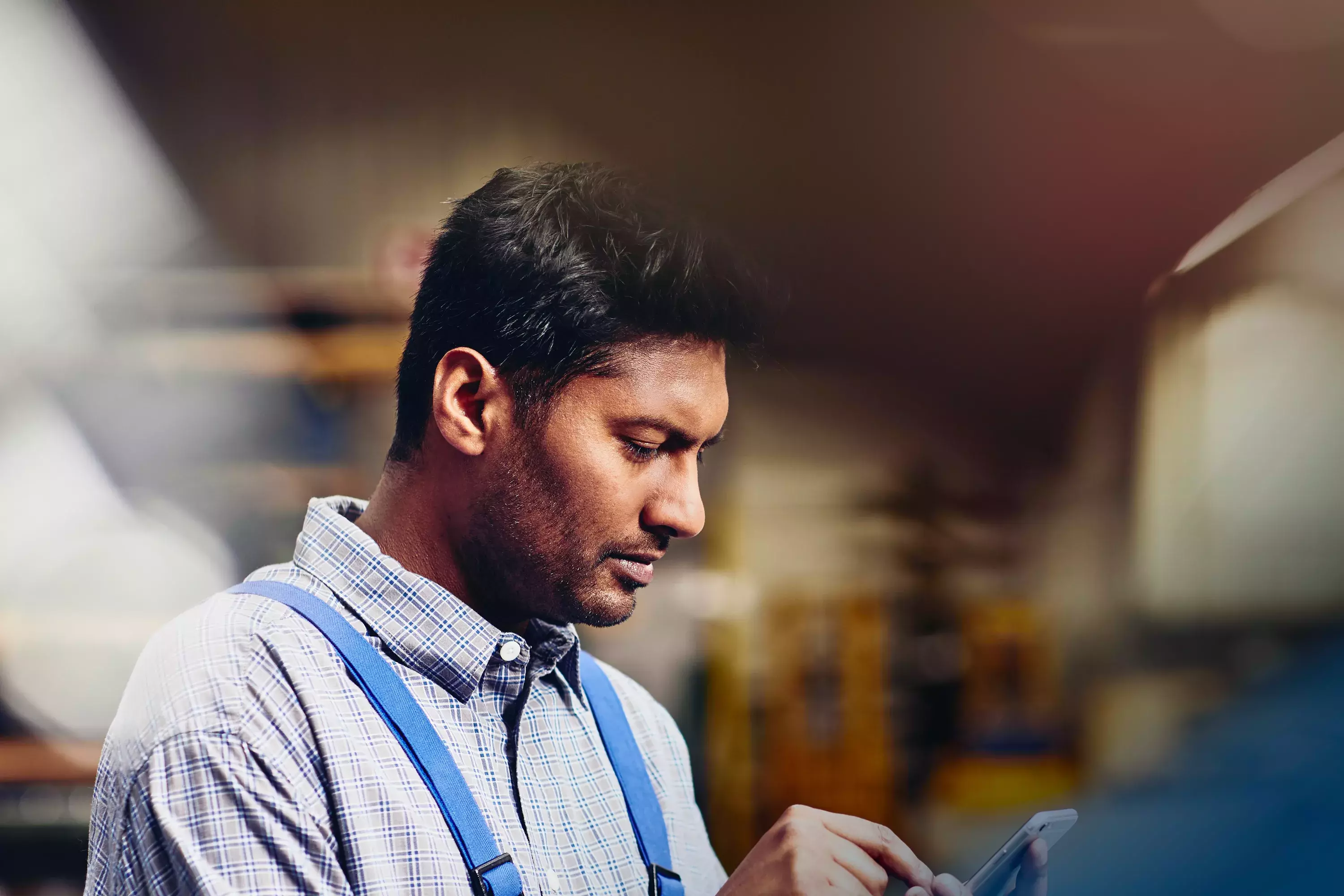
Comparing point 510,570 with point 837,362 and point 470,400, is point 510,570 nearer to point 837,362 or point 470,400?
point 470,400

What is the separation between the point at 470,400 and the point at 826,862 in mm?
341

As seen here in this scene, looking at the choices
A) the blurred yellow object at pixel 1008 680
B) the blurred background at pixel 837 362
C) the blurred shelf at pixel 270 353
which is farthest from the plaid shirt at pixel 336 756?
the blurred yellow object at pixel 1008 680

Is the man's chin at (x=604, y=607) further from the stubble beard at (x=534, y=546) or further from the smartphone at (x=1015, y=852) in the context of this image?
the smartphone at (x=1015, y=852)

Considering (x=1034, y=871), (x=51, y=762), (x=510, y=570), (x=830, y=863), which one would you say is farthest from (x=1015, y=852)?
(x=51, y=762)

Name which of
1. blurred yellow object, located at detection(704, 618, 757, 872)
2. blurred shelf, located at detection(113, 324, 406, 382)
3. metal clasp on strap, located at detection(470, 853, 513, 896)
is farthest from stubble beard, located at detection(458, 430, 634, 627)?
blurred yellow object, located at detection(704, 618, 757, 872)

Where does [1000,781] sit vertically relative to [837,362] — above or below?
below

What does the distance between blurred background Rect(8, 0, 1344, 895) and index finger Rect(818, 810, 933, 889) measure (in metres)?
0.60

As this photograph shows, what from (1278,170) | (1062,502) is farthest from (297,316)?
(1278,170)

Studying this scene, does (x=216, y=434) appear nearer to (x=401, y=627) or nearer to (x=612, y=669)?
(x=612, y=669)

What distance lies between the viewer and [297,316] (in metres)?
1.63

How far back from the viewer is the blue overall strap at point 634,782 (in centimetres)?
68

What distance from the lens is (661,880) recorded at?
672 millimetres

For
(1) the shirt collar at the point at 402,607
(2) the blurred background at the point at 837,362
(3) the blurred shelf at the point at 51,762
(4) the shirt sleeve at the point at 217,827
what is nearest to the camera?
→ (4) the shirt sleeve at the point at 217,827

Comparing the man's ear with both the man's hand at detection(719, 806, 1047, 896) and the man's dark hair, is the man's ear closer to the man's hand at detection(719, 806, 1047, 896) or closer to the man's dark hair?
the man's dark hair
